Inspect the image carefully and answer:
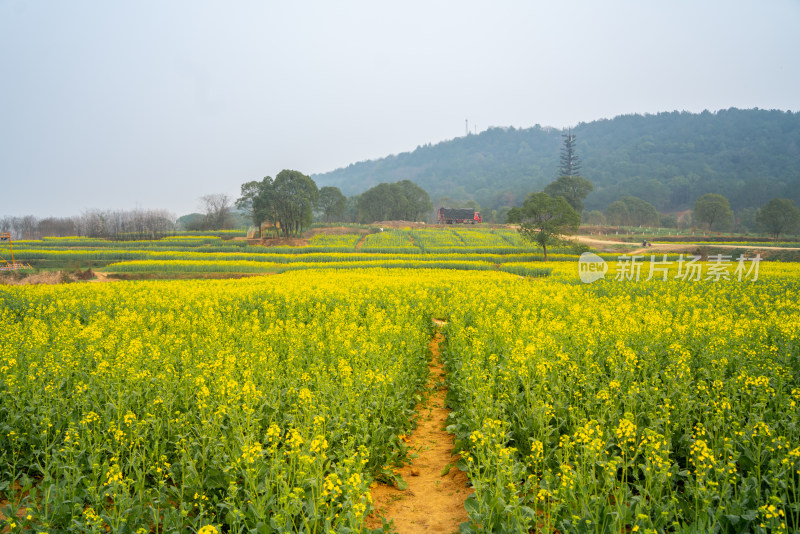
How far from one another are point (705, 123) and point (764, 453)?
229 m

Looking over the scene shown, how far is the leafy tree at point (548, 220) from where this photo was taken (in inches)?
1629

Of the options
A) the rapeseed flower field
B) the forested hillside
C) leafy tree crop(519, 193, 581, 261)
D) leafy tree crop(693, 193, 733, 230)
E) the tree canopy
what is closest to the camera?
the rapeseed flower field

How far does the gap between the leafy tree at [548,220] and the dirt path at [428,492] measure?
35.8 m

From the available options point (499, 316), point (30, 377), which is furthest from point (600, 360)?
point (30, 377)

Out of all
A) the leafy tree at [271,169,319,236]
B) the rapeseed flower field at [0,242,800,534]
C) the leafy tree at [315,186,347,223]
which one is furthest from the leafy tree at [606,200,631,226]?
the rapeseed flower field at [0,242,800,534]

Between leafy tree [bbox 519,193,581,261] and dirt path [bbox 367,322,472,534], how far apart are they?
35.8 metres

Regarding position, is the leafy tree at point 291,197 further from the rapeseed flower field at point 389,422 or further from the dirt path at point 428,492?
the dirt path at point 428,492

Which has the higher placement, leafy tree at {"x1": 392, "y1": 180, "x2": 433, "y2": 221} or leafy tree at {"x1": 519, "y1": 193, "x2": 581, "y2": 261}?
leafy tree at {"x1": 392, "y1": 180, "x2": 433, "y2": 221}

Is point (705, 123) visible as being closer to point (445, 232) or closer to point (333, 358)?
point (445, 232)

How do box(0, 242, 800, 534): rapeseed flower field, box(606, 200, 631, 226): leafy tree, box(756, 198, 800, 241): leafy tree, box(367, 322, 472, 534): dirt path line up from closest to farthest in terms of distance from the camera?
box(0, 242, 800, 534): rapeseed flower field → box(367, 322, 472, 534): dirt path → box(756, 198, 800, 241): leafy tree → box(606, 200, 631, 226): leafy tree

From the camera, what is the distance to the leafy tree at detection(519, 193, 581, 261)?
4138 cm

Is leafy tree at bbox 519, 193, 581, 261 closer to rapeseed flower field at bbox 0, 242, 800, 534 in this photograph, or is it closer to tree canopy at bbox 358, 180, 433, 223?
rapeseed flower field at bbox 0, 242, 800, 534

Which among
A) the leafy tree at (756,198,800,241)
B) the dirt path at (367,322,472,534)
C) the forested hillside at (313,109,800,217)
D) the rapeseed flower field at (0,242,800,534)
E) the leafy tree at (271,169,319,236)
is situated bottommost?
the dirt path at (367,322,472,534)

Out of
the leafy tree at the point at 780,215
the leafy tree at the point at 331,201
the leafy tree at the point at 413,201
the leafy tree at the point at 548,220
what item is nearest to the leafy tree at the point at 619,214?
the leafy tree at the point at 780,215
